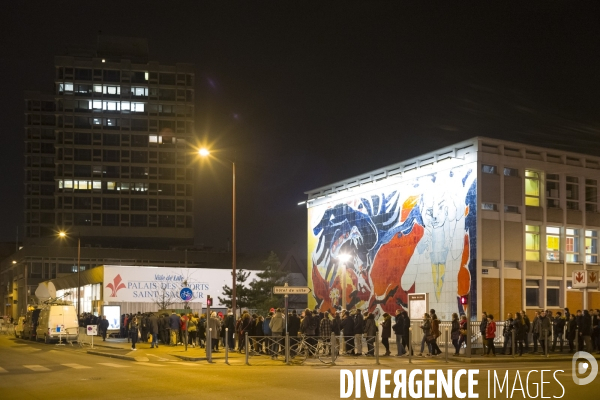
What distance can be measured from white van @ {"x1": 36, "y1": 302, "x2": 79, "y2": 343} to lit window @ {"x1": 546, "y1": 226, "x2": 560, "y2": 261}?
25926 mm

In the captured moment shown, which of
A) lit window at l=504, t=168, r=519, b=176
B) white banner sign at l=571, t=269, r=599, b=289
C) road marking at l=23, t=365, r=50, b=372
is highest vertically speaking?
lit window at l=504, t=168, r=519, b=176

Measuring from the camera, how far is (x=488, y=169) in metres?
33.8

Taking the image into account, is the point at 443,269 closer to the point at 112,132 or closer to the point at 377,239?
the point at 377,239

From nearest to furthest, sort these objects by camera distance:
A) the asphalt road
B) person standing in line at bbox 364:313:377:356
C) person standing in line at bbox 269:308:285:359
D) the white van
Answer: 1. the asphalt road
2. person standing in line at bbox 269:308:285:359
3. person standing in line at bbox 364:313:377:356
4. the white van

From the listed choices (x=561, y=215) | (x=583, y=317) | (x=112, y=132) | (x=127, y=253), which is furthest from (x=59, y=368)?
(x=112, y=132)

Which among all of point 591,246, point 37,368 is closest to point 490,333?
point 591,246

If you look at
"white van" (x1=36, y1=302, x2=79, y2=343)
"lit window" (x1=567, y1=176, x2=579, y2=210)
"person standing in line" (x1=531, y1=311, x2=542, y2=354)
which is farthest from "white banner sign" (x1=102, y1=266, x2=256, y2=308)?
"person standing in line" (x1=531, y1=311, x2=542, y2=354)

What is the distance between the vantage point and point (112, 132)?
389ft

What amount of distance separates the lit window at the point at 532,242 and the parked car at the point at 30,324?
97.7 feet

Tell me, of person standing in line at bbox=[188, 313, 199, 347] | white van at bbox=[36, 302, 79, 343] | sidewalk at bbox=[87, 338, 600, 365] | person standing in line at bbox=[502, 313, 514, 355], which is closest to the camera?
sidewalk at bbox=[87, 338, 600, 365]

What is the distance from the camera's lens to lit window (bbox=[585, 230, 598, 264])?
1469 inches

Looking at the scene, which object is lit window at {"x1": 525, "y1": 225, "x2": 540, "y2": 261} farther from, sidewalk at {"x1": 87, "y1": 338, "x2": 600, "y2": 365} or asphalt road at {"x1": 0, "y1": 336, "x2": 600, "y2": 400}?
asphalt road at {"x1": 0, "y1": 336, "x2": 600, "y2": 400}

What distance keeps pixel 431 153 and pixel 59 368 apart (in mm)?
20825

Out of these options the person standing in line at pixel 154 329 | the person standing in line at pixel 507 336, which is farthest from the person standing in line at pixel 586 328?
the person standing in line at pixel 154 329
